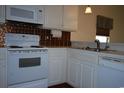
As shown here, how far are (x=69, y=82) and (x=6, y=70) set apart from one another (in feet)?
4.25

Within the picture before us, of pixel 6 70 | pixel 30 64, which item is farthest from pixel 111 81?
pixel 6 70

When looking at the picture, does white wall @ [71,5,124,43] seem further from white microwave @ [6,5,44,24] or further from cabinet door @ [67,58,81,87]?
white microwave @ [6,5,44,24]

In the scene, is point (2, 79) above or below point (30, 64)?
below

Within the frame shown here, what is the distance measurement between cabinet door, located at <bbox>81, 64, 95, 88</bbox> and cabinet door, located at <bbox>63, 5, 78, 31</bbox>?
1122 mm

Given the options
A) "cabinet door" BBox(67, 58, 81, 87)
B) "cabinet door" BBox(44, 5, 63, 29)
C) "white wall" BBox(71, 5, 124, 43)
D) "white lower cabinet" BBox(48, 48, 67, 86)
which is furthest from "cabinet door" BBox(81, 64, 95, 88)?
"white wall" BBox(71, 5, 124, 43)

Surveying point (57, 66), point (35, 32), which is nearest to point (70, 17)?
point (35, 32)

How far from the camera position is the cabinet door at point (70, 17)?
2938mm

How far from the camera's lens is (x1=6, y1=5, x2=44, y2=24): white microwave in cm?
224

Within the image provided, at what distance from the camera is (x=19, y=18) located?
2.34m

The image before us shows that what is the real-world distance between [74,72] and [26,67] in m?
0.92

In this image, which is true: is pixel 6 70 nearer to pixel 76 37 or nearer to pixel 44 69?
pixel 44 69

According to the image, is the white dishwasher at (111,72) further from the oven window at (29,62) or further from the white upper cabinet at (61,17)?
the white upper cabinet at (61,17)

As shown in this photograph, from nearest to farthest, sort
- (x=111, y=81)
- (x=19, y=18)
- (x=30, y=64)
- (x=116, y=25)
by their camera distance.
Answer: (x=111, y=81) < (x=30, y=64) < (x=19, y=18) < (x=116, y=25)

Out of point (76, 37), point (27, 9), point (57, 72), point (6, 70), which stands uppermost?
point (27, 9)
